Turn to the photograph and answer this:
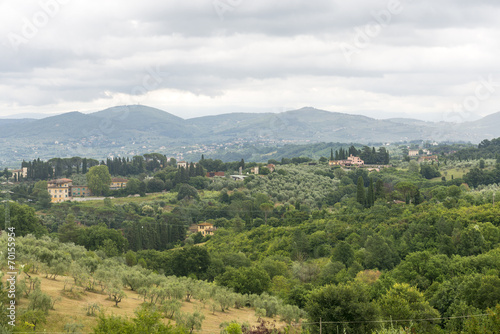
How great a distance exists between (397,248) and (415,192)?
20.1 metres

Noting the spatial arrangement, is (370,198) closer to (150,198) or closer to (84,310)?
(150,198)

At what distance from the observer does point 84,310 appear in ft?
59.4

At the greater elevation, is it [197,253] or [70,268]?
[70,268]

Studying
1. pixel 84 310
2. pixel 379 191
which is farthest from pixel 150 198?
pixel 84 310

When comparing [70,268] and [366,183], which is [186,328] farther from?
[366,183]

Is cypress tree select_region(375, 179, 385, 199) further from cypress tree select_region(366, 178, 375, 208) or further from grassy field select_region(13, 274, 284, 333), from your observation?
grassy field select_region(13, 274, 284, 333)

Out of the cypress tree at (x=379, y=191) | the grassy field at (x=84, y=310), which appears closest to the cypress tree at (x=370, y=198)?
the cypress tree at (x=379, y=191)

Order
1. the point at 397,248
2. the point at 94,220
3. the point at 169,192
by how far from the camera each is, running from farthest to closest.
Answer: the point at 169,192, the point at 94,220, the point at 397,248

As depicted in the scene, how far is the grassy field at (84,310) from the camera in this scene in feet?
54.7

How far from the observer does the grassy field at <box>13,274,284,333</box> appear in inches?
656

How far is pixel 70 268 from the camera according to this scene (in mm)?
22484

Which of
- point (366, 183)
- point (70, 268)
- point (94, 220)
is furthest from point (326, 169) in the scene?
point (70, 268)

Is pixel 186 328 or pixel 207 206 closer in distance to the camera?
pixel 186 328

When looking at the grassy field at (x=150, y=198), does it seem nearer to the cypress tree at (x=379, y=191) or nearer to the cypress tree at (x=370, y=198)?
the cypress tree at (x=379, y=191)
